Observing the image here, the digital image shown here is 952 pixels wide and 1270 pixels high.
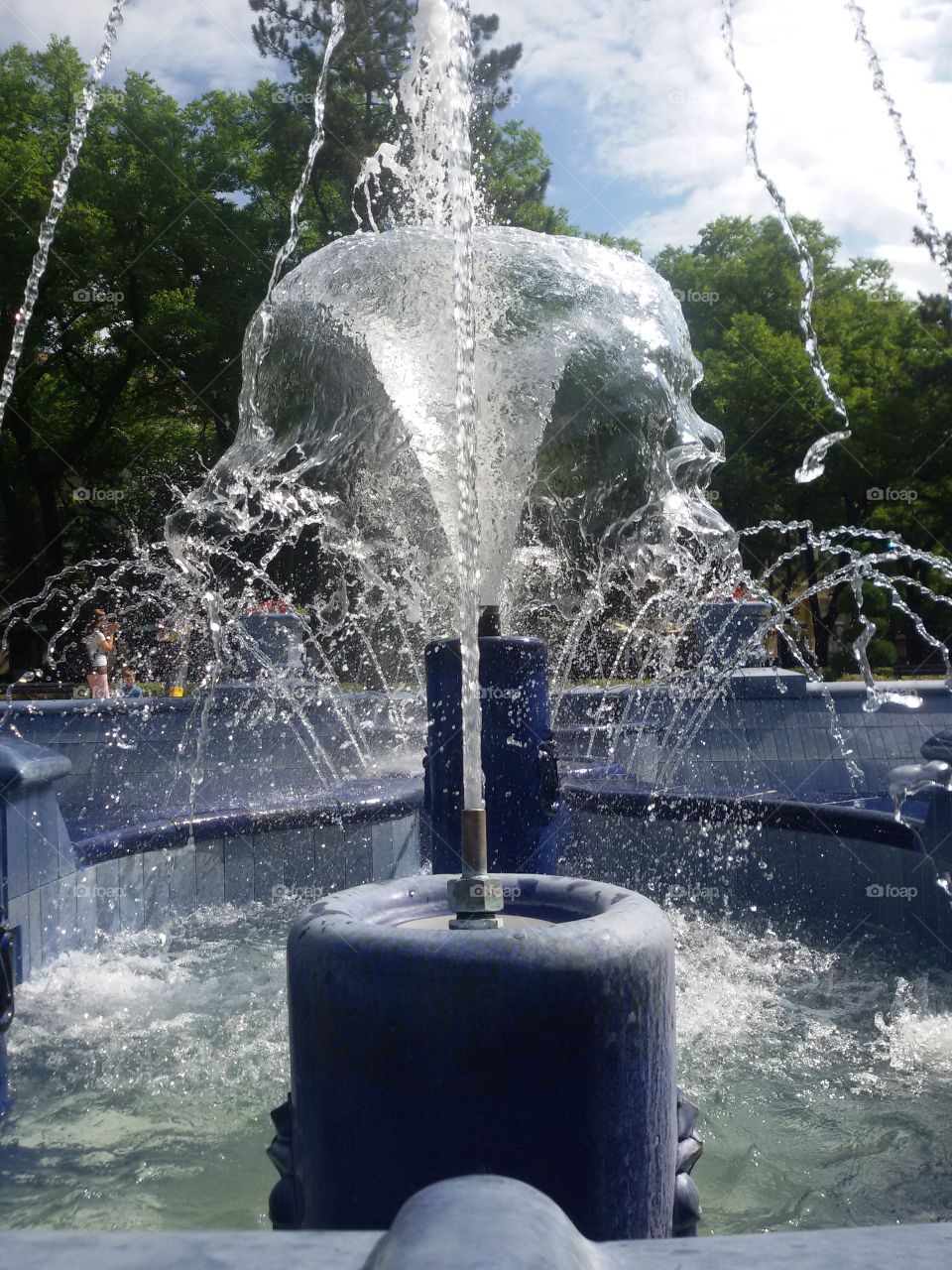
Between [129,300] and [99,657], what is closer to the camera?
[99,657]

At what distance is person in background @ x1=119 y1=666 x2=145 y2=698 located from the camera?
16656 mm

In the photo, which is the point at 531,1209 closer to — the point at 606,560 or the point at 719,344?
the point at 606,560

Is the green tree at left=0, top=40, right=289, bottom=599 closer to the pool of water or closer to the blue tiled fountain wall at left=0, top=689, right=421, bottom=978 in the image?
the blue tiled fountain wall at left=0, top=689, right=421, bottom=978

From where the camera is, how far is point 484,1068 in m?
1.92

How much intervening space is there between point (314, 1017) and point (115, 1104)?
218 centimetres

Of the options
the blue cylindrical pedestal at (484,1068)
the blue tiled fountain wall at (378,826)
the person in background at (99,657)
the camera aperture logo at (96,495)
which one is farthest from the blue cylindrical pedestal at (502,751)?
the camera aperture logo at (96,495)

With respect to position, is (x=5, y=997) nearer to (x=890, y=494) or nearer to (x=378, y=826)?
(x=378, y=826)

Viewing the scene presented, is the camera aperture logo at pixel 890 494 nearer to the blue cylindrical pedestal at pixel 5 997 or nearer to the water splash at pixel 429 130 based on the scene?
the water splash at pixel 429 130

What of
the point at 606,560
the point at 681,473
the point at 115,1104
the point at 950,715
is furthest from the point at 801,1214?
the point at 606,560

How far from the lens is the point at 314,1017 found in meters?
2.06

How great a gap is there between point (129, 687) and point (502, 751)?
13.7 m

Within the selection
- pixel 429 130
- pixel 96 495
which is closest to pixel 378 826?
pixel 429 130

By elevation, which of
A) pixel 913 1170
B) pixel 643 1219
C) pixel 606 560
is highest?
pixel 606 560

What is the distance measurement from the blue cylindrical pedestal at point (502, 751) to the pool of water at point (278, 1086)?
933 mm
